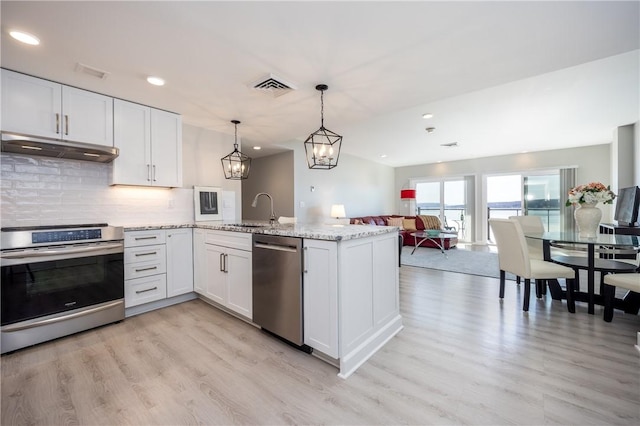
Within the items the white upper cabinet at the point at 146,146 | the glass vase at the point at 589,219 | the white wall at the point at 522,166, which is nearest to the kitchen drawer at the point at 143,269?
the white upper cabinet at the point at 146,146

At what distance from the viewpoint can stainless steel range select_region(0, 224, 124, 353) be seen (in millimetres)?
2064

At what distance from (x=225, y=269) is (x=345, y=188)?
5.04 meters

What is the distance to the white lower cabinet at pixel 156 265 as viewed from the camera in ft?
9.05

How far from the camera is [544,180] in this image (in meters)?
7.04

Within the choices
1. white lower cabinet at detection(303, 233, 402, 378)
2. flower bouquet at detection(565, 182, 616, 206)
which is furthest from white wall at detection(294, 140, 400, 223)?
flower bouquet at detection(565, 182, 616, 206)

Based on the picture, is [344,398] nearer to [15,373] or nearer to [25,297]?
[15,373]

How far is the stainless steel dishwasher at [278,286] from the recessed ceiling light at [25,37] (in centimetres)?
207

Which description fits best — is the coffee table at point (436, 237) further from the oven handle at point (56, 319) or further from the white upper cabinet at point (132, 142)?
the oven handle at point (56, 319)

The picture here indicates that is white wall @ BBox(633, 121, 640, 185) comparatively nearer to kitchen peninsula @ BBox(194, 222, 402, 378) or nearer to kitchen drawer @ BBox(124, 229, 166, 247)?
kitchen peninsula @ BBox(194, 222, 402, 378)

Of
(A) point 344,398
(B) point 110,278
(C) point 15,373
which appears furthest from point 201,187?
(A) point 344,398

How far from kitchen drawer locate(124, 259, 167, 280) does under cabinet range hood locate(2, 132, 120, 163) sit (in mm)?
1161

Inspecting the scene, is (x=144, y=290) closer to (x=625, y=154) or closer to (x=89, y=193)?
(x=89, y=193)

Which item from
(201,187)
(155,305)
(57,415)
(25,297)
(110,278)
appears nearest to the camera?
(57,415)

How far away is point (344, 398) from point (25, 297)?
2.63 metres
